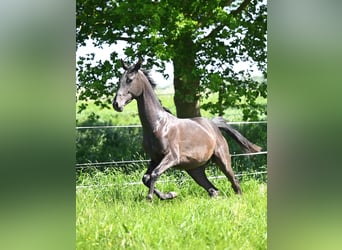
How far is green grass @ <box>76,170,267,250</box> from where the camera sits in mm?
3219

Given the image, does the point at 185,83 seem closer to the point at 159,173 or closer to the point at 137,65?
the point at 137,65

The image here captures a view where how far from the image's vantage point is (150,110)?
3518mm

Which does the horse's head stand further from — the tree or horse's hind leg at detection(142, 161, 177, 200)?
horse's hind leg at detection(142, 161, 177, 200)

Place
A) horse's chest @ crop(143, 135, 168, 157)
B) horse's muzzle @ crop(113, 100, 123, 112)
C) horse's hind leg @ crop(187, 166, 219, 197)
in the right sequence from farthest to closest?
horse's hind leg @ crop(187, 166, 219, 197) < horse's chest @ crop(143, 135, 168, 157) < horse's muzzle @ crop(113, 100, 123, 112)

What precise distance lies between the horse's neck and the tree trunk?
0.53 ft

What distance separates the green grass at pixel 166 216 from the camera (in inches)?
127

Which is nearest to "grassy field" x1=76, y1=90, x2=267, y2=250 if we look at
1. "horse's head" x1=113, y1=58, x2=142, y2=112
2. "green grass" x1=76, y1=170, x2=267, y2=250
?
"green grass" x1=76, y1=170, x2=267, y2=250

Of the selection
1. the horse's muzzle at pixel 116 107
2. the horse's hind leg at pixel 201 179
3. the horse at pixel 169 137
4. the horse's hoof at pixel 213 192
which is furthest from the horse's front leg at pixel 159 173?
the horse's muzzle at pixel 116 107

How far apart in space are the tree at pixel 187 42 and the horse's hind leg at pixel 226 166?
0.30 metres

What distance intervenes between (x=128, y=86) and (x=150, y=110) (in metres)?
0.22
